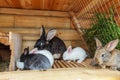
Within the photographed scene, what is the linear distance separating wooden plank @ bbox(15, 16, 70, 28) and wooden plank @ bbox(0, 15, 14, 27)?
6cm

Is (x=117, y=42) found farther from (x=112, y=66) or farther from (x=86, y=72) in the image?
(x=86, y=72)

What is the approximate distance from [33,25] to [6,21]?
0.36 metres

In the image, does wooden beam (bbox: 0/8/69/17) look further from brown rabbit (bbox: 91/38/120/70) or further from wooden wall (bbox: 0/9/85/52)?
brown rabbit (bbox: 91/38/120/70)

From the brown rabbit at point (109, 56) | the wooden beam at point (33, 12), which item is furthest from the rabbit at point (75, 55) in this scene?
the wooden beam at point (33, 12)

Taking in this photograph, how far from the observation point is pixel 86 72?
46.9 inches

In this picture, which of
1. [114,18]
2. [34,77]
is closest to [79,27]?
[114,18]

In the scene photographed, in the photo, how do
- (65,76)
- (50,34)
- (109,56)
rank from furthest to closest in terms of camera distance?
(50,34) → (109,56) → (65,76)

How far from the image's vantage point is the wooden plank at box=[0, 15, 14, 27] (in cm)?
241

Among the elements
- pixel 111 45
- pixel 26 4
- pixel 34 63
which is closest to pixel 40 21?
pixel 26 4

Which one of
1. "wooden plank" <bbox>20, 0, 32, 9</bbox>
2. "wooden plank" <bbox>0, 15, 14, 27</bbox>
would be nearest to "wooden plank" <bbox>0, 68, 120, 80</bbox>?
"wooden plank" <bbox>20, 0, 32, 9</bbox>

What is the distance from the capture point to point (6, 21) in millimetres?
2422

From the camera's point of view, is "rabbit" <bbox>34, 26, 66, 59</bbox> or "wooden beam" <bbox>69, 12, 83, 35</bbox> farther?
"wooden beam" <bbox>69, 12, 83, 35</bbox>

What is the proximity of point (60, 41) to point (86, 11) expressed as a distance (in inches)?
19.0

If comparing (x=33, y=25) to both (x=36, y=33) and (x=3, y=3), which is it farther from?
(x=3, y=3)
